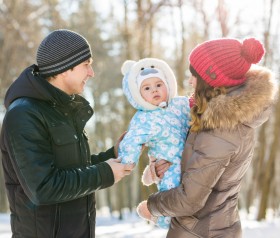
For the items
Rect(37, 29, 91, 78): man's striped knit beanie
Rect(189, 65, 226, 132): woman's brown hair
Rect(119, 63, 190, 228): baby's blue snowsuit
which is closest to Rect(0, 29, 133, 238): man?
Rect(37, 29, 91, 78): man's striped knit beanie

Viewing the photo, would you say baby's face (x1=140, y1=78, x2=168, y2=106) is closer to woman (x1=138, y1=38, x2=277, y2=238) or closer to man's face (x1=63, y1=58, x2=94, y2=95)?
woman (x1=138, y1=38, x2=277, y2=238)

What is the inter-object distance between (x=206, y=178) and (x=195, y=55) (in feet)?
2.54

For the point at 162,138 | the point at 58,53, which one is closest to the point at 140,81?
the point at 162,138

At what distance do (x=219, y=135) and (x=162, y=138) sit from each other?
586 mm

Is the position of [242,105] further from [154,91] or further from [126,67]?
[126,67]

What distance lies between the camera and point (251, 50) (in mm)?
2795

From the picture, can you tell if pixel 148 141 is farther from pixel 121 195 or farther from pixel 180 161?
pixel 121 195

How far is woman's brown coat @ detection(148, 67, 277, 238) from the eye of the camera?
266 centimetres

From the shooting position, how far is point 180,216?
114 inches

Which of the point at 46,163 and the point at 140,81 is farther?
the point at 140,81

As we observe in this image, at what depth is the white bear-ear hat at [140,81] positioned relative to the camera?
10.7 ft

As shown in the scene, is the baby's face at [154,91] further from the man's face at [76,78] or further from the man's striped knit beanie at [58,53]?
the man's striped knit beanie at [58,53]

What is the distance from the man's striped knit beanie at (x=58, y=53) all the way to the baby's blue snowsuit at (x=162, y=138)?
0.65 metres

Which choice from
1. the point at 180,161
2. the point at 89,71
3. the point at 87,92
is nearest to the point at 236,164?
the point at 180,161
